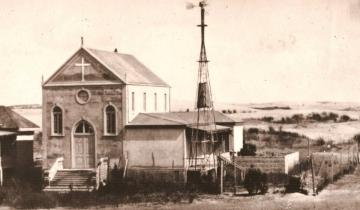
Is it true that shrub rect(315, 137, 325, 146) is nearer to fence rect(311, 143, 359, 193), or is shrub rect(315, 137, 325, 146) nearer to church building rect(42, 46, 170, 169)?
fence rect(311, 143, 359, 193)

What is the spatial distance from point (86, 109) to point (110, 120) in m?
1.59

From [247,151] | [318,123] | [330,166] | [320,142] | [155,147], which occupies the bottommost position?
[330,166]

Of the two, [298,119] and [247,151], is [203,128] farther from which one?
[298,119]

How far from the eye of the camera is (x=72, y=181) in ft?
131

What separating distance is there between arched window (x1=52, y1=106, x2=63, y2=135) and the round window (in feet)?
4.81

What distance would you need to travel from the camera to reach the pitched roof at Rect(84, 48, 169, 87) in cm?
4153

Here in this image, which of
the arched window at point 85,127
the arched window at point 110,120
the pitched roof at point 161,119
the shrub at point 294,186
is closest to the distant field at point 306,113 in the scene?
the pitched roof at point 161,119

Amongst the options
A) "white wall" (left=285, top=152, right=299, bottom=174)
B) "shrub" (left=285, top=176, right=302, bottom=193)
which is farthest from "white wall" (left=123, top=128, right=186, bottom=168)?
"shrub" (left=285, top=176, right=302, bottom=193)

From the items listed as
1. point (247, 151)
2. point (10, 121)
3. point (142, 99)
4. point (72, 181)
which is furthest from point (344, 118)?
point (72, 181)

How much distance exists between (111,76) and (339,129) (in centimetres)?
3494

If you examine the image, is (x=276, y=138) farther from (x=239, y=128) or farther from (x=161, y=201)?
(x=161, y=201)

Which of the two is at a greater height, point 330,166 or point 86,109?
point 86,109

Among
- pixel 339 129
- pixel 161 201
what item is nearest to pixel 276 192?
pixel 161 201

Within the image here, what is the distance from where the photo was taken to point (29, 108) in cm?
11375
